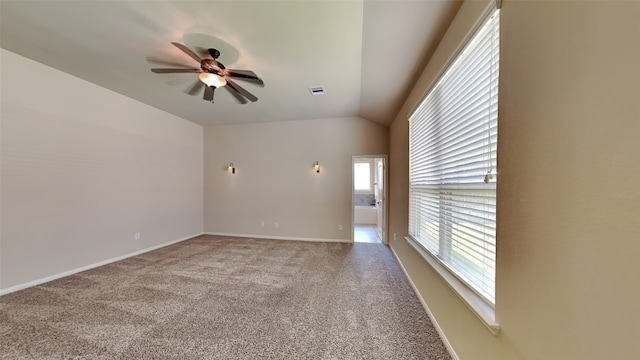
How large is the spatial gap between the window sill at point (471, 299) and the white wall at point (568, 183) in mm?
62

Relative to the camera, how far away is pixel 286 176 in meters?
5.48

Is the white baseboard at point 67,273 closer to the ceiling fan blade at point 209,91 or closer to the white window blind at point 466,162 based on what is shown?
the ceiling fan blade at point 209,91

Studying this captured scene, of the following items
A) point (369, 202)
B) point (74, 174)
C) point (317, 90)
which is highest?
point (317, 90)

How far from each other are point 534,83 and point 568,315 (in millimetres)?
915

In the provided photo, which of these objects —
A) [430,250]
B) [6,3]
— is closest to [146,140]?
[6,3]

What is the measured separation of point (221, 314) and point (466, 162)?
2644 mm

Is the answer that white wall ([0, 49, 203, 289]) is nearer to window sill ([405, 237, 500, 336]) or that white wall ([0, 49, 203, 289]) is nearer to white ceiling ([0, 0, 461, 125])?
white ceiling ([0, 0, 461, 125])

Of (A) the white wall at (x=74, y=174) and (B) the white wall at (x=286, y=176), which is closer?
(A) the white wall at (x=74, y=174)

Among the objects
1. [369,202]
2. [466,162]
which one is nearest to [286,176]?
[369,202]

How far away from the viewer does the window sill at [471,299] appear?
1241 millimetres

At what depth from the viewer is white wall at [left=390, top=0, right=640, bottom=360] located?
0.63 m

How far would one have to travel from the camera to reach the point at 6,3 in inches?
78.7

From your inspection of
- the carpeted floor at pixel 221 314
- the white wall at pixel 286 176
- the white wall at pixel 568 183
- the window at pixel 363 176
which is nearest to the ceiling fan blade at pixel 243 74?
the white wall at pixel 568 183

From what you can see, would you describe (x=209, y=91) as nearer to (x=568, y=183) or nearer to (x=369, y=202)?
(x=568, y=183)
